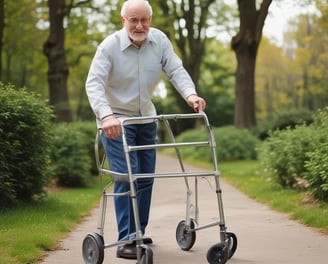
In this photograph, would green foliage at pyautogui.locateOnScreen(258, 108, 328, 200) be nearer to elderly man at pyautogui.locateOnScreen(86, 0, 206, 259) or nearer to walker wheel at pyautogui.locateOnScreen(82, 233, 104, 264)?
elderly man at pyautogui.locateOnScreen(86, 0, 206, 259)

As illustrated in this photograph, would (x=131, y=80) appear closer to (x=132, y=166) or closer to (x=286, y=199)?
(x=132, y=166)

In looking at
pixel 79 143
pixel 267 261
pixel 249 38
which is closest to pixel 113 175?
pixel 267 261

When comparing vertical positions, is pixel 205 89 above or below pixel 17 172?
above

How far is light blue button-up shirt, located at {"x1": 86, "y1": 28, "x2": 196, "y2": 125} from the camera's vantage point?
5680 mm

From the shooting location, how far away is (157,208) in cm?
1018

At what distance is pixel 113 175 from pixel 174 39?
106ft

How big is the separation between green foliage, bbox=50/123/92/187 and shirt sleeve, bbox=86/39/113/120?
8.32 meters

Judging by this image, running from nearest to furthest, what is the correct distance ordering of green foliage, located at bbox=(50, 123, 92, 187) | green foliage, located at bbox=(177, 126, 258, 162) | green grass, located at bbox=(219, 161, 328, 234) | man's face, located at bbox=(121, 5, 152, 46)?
man's face, located at bbox=(121, 5, 152, 46) → green grass, located at bbox=(219, 161, 328, 234) → green foliage, located at bbox=(50, 123, 92, 187) → green foliage, located at bbox=(177, 126, 258, 162)

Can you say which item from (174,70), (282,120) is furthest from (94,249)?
(282,120)

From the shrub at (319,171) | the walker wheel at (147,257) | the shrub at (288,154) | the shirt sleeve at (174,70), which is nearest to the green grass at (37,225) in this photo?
the walker wheel at (147,257)

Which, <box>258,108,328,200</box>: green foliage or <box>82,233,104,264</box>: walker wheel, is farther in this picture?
<box>258,108,328,200</box>: green foliage

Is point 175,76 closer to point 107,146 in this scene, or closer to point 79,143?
point 107,146

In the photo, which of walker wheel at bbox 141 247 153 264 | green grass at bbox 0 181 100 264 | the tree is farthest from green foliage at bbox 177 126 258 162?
walker wheel at bbox 141 247 153 264

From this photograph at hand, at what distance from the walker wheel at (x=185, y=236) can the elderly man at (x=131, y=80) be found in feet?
1.87
